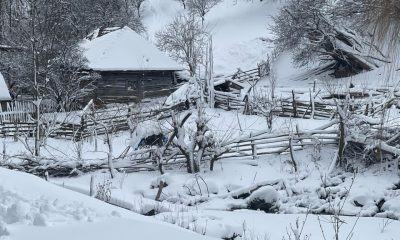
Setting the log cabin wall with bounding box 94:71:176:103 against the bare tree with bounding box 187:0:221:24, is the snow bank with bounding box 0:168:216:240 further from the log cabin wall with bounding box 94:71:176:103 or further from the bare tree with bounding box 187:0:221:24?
the bare tree with bounding box 187:0:221:24

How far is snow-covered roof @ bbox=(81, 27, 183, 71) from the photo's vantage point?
29359mm

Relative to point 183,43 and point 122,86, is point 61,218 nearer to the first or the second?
point 122,86

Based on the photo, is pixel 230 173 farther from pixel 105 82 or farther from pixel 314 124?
pixel 105 82

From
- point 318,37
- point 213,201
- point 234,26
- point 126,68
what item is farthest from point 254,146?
point 234,26

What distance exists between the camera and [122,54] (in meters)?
30.3

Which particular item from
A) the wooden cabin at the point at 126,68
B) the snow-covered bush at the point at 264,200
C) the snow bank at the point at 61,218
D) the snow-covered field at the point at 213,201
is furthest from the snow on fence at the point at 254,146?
the wooden cabin at the point at 126,68

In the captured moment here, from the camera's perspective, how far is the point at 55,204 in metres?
4.29

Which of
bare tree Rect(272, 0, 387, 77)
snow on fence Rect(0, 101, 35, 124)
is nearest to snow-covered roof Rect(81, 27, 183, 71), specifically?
snow on fence Rect(0, 101, 35, 124)

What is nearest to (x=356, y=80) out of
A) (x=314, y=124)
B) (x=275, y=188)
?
(x=314, y=124)

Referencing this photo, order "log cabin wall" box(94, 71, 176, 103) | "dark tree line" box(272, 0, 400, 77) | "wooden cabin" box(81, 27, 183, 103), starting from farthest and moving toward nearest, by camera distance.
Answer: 1. "dark tree line" box(272, 0, 400, 77)
2. "log cabin wall" box(94, 71, 176, 103)
3. "wooden cabin" box(81, 27, 183, 103)

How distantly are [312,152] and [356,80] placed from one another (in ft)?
61.5

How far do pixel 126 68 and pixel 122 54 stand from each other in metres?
1.51

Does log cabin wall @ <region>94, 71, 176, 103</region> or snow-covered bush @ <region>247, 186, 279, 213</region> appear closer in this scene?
snow-covered bush @ <region>247, 186, 279, 213</region>

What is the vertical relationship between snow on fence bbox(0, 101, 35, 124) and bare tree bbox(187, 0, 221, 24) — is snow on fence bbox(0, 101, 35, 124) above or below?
below
